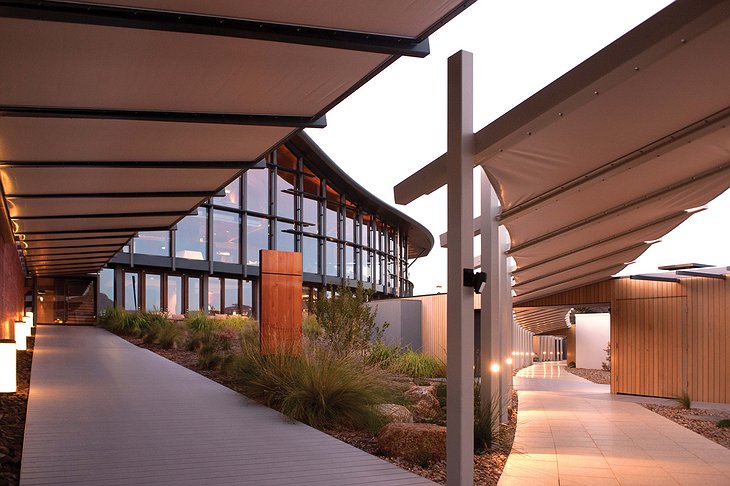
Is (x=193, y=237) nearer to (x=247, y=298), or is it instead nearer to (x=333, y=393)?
(x=247, y=298)

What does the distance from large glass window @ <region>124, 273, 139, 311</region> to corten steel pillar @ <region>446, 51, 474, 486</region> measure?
2461cm

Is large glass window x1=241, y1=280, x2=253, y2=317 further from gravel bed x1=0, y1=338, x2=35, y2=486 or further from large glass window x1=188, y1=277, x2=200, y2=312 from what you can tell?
gravel bed x1=0, y1=338, x2=35, y2=486

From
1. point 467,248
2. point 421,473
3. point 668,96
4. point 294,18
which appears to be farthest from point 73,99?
point 668,96

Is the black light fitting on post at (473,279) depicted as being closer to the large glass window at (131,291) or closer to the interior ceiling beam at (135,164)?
the interior ceiling beam at (135,164)

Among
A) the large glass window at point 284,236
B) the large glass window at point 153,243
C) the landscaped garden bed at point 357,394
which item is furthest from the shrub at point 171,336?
the large glass window at point 284,236

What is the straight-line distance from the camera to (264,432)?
7539 millimetres

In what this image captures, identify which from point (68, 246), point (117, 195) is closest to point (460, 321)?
point (117, 195)

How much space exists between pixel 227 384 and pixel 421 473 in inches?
256

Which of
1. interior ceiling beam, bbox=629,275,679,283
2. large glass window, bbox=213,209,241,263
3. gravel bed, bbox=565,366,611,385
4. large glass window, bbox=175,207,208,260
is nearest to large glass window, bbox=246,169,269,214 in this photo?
large glass window, bbox=213,209,241,263

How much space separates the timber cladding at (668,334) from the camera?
15688mm

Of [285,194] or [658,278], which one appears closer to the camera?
[658,278]

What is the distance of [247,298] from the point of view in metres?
30.3

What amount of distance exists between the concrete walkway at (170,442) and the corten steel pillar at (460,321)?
543 mm

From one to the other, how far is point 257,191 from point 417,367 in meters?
15.9
